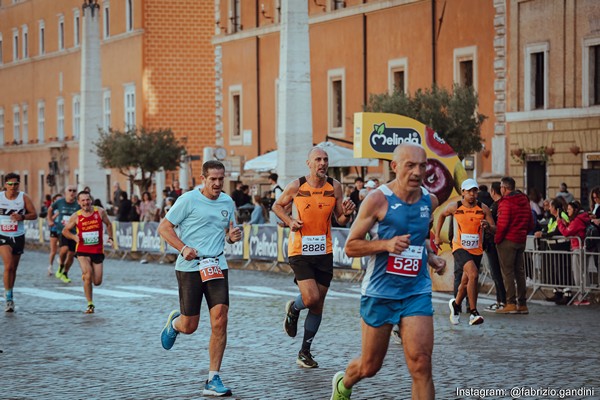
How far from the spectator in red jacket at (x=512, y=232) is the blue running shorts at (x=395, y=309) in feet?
34.5

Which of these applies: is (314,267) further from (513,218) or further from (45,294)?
(45,294)

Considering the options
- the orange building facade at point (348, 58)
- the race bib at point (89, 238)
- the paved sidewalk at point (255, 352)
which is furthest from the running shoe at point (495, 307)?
the orange building facade at point (348, 58)

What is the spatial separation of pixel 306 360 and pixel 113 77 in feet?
179

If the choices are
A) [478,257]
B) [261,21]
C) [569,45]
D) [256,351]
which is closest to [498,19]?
[569,45]

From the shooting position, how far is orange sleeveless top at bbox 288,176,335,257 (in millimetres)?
14062

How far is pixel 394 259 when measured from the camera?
32.5ft

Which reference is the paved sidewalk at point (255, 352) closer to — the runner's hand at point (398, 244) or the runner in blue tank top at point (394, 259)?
the runner in blue tank top at point (394, 259)

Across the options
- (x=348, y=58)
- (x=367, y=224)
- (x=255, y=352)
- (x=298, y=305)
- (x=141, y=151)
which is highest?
(x=348, y=58)

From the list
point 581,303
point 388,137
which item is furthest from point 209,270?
point 388,137

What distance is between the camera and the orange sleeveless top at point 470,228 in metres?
18.7

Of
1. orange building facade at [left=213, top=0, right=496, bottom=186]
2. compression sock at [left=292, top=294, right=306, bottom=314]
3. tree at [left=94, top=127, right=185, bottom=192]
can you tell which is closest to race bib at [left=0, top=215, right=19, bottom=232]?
compression sock at [left=292, top=294, right=306, bottom=314]

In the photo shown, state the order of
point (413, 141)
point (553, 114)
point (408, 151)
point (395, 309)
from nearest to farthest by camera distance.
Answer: point (408, 151) → point (395, 309) → point (413, 141) → point (553, 114)

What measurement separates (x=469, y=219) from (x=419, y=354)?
931 centimetres

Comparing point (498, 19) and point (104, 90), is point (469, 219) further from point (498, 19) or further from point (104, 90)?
point (104, 90)
